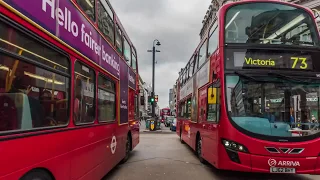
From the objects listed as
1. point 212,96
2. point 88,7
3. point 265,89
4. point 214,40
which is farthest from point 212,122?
point 88,7

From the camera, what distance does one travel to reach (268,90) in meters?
6.31

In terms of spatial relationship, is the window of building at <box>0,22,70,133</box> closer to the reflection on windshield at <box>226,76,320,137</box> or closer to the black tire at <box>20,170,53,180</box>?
the black tire at <box>20,170,53,180</box>

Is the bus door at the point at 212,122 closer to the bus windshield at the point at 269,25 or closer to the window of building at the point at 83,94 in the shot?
the bus windshield at the point at 269,25

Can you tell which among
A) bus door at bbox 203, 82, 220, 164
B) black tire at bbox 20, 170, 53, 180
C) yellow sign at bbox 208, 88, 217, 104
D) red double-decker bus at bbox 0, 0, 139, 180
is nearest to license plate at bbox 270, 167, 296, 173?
bus door at bbox 203, 82, 220, 164

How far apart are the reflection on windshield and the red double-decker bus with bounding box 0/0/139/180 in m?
2.83

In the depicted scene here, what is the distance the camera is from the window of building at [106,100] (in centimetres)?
611

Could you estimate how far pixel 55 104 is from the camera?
3885 mm

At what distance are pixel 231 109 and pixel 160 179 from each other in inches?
92.9

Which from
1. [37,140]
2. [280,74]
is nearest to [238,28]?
[280,74]

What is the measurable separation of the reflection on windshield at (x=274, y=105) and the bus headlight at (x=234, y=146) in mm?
394

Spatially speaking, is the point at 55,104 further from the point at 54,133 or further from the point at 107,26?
the point at 107,26

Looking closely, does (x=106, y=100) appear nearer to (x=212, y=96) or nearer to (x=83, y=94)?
(x=83, y=94)

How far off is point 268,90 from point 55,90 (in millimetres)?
4441

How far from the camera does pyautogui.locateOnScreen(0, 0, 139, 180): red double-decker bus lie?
9.25ft
